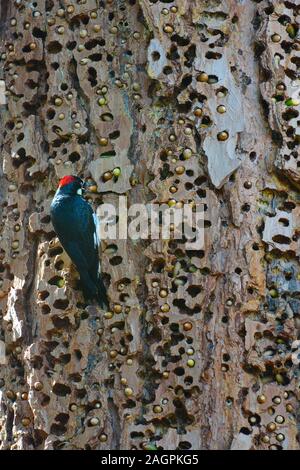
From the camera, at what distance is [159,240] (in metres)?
Answer: 3.83

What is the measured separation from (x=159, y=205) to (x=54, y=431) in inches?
34.1

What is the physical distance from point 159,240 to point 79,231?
0.93 feet

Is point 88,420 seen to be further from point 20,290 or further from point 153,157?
point 153,157

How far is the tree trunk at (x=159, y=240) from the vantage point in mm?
3727

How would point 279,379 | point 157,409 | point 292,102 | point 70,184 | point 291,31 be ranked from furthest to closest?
point 291,31
point 292,102
point 70,184
point 279,379
point 157,409

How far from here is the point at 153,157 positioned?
392 centimetres

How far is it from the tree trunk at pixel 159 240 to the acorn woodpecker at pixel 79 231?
61mm

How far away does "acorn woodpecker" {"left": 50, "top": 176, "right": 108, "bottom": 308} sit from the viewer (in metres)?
3.79

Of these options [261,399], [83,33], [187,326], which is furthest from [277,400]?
[83,33]

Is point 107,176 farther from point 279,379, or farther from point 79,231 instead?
point 279,379

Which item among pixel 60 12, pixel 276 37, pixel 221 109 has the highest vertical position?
pixel 60 12

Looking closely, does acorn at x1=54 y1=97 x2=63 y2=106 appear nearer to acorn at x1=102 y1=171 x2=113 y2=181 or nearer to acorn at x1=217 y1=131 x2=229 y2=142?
acorn at x1=102 y1=171 x2=113 y2=181

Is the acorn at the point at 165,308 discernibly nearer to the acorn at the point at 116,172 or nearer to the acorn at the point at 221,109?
the acorn at the point at 116,172

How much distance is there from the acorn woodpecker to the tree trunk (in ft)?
0.20
